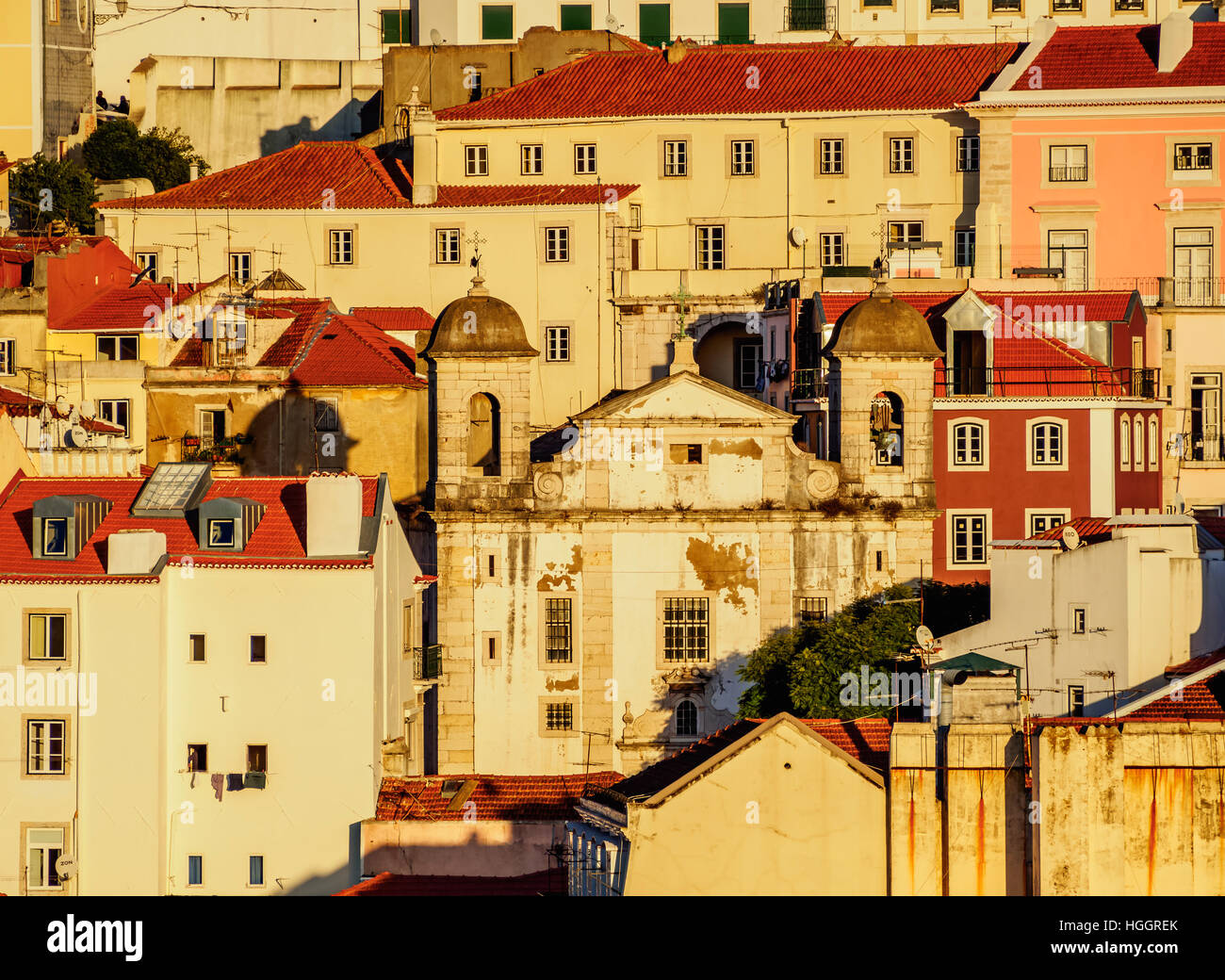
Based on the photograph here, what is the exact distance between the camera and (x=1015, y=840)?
128 feet

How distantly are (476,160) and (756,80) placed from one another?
8.04 metres

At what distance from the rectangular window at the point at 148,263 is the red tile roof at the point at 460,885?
30.8m

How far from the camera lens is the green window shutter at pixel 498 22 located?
88.6m

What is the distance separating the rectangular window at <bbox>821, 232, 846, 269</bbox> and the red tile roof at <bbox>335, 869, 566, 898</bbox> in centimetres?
3078

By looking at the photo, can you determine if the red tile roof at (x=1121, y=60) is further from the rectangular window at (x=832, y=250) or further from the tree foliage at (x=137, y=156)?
the tree foliage at (x=137, y=156)

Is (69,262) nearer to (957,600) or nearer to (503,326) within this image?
(503,326)

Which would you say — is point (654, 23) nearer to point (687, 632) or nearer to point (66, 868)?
point (687, 632)

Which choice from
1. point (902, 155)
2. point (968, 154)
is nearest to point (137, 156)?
point (902, 155)

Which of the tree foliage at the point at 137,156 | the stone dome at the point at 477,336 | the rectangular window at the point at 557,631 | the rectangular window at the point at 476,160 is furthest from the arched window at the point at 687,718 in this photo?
the tree foliage at the point at 137,156

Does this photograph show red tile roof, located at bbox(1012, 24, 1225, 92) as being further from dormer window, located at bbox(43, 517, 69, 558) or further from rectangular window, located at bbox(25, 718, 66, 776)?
rectangular window, located at bbox(25, 718, 66, 776)

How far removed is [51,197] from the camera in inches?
3371
